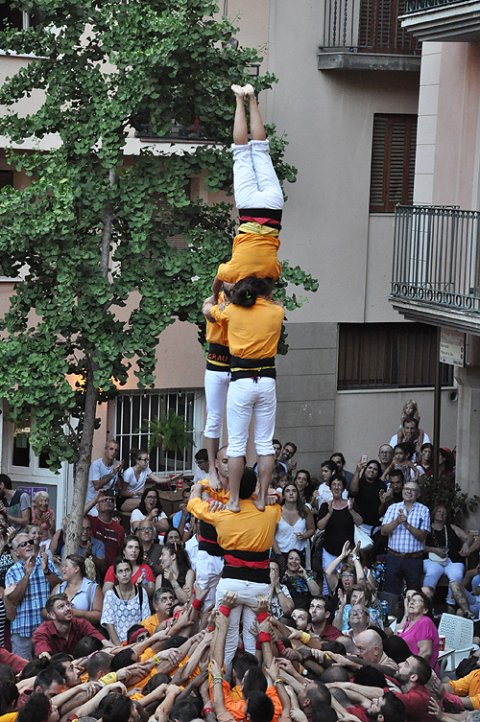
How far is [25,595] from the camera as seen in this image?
46.9 ft

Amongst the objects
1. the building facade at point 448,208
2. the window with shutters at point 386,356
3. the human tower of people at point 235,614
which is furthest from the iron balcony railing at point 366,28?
the human tower of people at point 235,614

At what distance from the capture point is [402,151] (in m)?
23.9

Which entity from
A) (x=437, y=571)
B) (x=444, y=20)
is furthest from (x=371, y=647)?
(x=444, y=20)

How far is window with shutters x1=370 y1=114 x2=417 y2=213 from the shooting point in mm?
23859

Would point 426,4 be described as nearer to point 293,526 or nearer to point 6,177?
point 6,177

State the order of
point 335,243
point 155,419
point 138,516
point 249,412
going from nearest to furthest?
point 249,412
point 138,516
point 155,419
point 335,243

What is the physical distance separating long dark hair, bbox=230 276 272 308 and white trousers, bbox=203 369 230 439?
3.57 feet

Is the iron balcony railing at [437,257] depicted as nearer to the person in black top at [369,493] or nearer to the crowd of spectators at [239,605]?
the person in black top at [369,493]

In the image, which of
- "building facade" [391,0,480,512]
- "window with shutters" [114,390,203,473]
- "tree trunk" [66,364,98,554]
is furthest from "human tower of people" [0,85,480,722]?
"window with shutters" [114,390,203,473]

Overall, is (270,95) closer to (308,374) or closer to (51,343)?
(308,374)

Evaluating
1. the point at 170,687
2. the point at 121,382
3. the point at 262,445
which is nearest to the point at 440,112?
the point at 121,382

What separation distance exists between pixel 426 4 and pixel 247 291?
867 centimetres

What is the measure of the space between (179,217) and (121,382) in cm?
206

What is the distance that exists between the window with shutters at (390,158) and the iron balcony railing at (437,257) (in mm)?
3463
